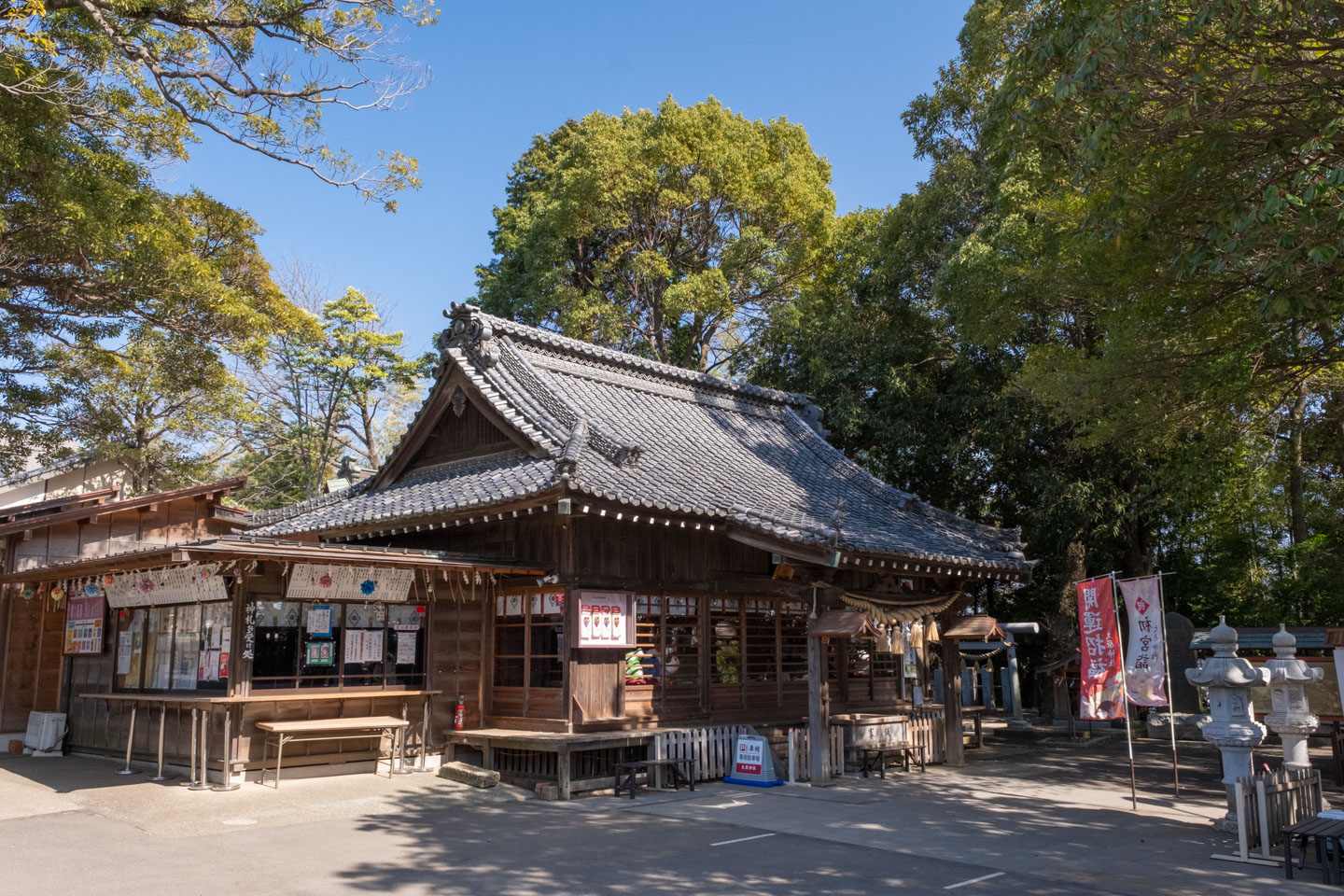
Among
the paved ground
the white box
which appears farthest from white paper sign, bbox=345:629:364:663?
the white box

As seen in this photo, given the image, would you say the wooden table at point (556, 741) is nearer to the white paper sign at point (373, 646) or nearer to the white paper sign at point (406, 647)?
the white paper sign at point (406, 647)

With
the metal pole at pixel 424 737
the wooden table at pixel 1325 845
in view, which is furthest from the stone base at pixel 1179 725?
the metal pole at pixel 424 737

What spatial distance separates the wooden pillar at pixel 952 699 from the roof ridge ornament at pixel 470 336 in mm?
9605

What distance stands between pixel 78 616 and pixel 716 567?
10967 millimetres

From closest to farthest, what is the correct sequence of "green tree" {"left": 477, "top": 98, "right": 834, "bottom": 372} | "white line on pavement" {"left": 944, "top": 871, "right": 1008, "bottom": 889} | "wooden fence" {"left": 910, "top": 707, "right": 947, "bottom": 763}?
"white line on pavement" {"left": 944, "top": 871, "right": 1008, "bottom": 889}, "wooden fence" {"left": 910, "top": 707, "right": 947, "bottom": 763}, "green tree" {"left": 477, "top": 98, "right": 834, "bottom": 372}

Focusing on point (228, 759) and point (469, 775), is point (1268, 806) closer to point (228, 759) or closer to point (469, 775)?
point (469, 775)

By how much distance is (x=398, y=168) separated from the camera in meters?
14.5

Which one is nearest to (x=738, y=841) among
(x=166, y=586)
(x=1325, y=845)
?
(x=1325, y=845)

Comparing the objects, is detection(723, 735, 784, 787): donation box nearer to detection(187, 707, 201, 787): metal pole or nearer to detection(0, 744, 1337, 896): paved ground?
detection(0, 744, 1337, 896): paved ground

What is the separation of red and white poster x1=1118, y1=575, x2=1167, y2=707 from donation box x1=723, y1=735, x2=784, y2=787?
5.08 meters

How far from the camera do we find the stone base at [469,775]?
13125 mm

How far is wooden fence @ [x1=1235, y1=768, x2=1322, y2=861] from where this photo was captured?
916cm

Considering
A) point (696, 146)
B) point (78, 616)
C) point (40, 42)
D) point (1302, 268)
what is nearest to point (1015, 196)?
point (1302, 268)

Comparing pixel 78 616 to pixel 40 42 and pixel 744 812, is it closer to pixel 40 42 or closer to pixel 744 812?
pixel 40 42
